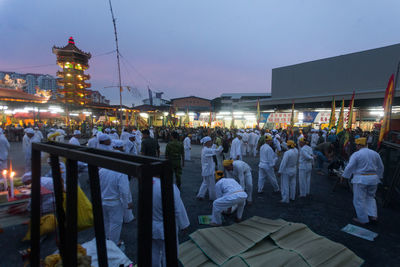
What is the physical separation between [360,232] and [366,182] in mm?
1100

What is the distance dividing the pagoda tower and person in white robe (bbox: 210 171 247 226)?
4213 cm

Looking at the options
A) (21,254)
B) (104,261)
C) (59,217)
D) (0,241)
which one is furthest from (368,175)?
(0,241)

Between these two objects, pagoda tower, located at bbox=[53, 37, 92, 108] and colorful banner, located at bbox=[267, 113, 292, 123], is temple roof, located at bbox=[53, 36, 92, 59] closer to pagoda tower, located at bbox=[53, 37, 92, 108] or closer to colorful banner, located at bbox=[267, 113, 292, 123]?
pagoda tower, located at bbox=[53, 37, 92, 108]

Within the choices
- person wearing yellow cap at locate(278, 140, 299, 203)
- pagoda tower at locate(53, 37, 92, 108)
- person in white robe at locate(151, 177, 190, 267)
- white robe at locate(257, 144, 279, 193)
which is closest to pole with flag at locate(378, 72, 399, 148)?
person wearing yellow cap at locate(278, 140, 299, 203)

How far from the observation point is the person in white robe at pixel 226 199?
176 inches

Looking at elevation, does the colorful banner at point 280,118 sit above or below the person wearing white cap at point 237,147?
above

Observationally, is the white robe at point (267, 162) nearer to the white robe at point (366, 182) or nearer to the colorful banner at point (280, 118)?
the white robe at point (366, 182)

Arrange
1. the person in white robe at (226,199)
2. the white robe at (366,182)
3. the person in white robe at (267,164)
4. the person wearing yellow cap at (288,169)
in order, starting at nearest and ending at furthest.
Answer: the person in white robe at (226,199), the white robe at (366,182), the person wearing yellow cap at (288,169), the person in white robe at (267,164)

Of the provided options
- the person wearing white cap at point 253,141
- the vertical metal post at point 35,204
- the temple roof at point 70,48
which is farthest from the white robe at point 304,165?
the temple roof at point 70,48

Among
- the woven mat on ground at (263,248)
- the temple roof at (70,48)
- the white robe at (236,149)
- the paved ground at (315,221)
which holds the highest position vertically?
the temple roof at (70,48)

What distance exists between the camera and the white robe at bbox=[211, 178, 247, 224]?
4480 millimetres

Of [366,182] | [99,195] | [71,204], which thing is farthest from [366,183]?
[71,204]

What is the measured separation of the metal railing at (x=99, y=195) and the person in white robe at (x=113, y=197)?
1.28 m

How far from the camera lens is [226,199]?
4.47 m
